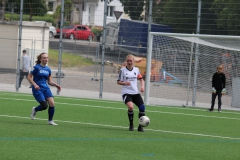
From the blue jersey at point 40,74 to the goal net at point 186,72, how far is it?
30.6 ft

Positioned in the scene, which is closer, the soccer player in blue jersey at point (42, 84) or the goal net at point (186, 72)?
the soccer player in blue jersey at point (42, 84)

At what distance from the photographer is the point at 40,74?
14336mm

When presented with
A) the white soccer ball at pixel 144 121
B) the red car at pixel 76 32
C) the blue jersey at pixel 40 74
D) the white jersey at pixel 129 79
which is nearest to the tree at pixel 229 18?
the red car at pixel 76 32

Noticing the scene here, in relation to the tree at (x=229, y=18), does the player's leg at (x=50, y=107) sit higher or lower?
lower

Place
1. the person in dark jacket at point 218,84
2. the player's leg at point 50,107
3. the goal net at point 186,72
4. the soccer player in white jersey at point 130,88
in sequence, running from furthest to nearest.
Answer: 1. the goal net at point 186,72
2. the person in dark jacket at point 218,84
3. the player's leg at point 50,107
4. the soccer player in white jersey at point 130,88

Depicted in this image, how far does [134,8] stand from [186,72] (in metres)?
5.55

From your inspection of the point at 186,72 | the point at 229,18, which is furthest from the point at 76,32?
the point at 229,18

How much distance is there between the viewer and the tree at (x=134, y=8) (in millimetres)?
27428

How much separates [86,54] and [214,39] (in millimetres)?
8125

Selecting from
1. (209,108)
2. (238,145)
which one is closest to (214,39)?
(209,108)

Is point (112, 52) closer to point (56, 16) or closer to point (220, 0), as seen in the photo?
point (220, 0)

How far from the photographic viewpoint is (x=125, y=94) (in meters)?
14.2

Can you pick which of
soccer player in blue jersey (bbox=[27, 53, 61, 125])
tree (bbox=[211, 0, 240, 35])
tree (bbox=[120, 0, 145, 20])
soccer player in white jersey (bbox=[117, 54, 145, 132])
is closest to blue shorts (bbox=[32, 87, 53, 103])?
soccer player in blue jersey (bbox=[27, 53, 61, 125])

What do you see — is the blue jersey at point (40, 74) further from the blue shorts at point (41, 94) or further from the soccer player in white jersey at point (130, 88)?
the soccer player in white jersey at point (130, 88)
